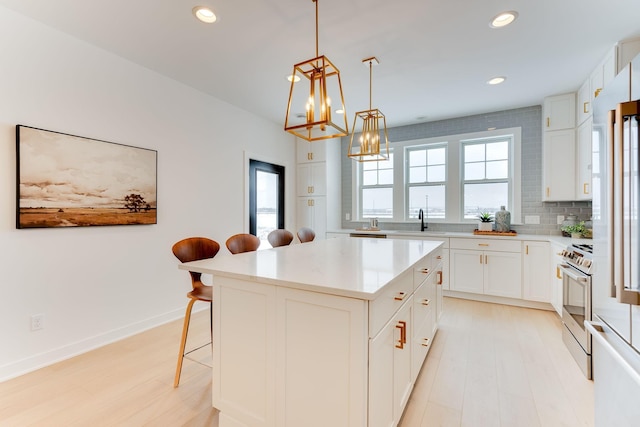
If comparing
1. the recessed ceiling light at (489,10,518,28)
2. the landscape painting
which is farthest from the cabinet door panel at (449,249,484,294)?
the landscape painting

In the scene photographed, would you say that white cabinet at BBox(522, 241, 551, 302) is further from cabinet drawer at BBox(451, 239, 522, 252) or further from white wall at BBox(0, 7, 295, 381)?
white wall at BBox(0, 7, 295, 381)

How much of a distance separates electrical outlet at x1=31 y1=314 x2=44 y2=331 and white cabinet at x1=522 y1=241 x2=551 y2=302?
194 inches

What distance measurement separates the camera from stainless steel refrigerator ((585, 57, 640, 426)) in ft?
3.04

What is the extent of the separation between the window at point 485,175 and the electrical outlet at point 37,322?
5.09 metres

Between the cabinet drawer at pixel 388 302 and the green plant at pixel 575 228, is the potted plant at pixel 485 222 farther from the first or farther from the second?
the cabinet drawer at pixel 388 302

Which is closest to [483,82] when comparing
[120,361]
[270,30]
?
[270,30]

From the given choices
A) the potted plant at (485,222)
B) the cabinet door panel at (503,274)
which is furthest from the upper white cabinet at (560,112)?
the cabinet door panel at (503,274)

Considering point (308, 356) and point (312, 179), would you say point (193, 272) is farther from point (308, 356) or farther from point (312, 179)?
point (312, 179)

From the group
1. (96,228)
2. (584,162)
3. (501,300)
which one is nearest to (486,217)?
(501,300)

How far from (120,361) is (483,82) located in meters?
4.51

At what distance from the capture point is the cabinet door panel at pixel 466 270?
154 inches

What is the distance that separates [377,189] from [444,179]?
1140 millimetres

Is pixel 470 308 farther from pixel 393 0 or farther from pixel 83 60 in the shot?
pixel 83 60

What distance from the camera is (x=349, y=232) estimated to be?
16.0 ft
